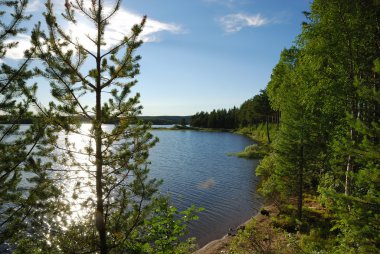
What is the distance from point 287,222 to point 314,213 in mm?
2376

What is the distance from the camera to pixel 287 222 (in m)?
22.5

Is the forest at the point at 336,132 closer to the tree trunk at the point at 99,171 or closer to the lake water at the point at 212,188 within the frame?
the lake water at the point at 212,188

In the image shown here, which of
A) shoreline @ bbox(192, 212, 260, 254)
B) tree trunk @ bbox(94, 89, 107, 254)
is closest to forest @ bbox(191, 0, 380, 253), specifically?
shoreline @ bbox(192, 212, 260, 254)

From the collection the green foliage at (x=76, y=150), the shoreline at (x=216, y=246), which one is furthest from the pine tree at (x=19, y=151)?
the shoreline at (x=216, y=246)

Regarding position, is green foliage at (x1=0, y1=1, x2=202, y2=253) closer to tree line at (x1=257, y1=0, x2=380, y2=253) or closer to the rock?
tree line at (x1=257, y1=0, x2=380, y2=253)

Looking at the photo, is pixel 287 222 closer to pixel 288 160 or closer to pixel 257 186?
pixel 288 160

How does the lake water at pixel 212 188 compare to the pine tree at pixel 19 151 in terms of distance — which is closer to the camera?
the pine tree at pixel 19 151

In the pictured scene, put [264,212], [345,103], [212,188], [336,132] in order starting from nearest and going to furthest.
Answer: [345,103] < [336,132] < [264,212] < [212,188]

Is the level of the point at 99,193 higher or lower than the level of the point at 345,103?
lower

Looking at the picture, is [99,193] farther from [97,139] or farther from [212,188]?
[212,188]

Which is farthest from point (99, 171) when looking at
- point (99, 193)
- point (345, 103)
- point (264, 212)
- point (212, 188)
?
point (212, 188)

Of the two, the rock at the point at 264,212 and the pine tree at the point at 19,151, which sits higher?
the pine tree at the point at 19,151

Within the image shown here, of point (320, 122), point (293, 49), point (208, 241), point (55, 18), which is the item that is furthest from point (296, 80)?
point (55, 18)

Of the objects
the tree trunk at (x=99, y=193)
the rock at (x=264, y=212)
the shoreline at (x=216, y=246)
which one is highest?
the tree trunk at (x=99, y=193)
